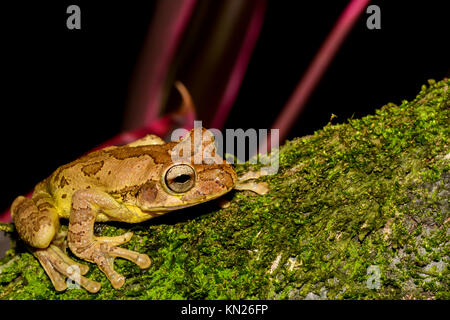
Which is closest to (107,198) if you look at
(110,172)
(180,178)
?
(110,172)

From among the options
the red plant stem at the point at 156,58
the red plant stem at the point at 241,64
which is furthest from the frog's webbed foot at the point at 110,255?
the red plant stem at the point at 156,58

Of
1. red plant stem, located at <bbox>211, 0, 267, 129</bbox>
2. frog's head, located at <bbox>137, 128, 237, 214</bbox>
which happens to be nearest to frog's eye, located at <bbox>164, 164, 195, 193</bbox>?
frog's head, located at <bbox>137, 128, 237, 214</bbox>

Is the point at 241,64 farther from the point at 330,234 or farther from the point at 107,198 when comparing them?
the point at 330,234

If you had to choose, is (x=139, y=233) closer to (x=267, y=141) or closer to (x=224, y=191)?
(x=224, y=191)

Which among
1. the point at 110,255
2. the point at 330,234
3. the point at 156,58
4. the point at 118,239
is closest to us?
the point at 330,234

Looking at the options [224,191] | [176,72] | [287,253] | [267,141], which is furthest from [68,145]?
[287,253]
